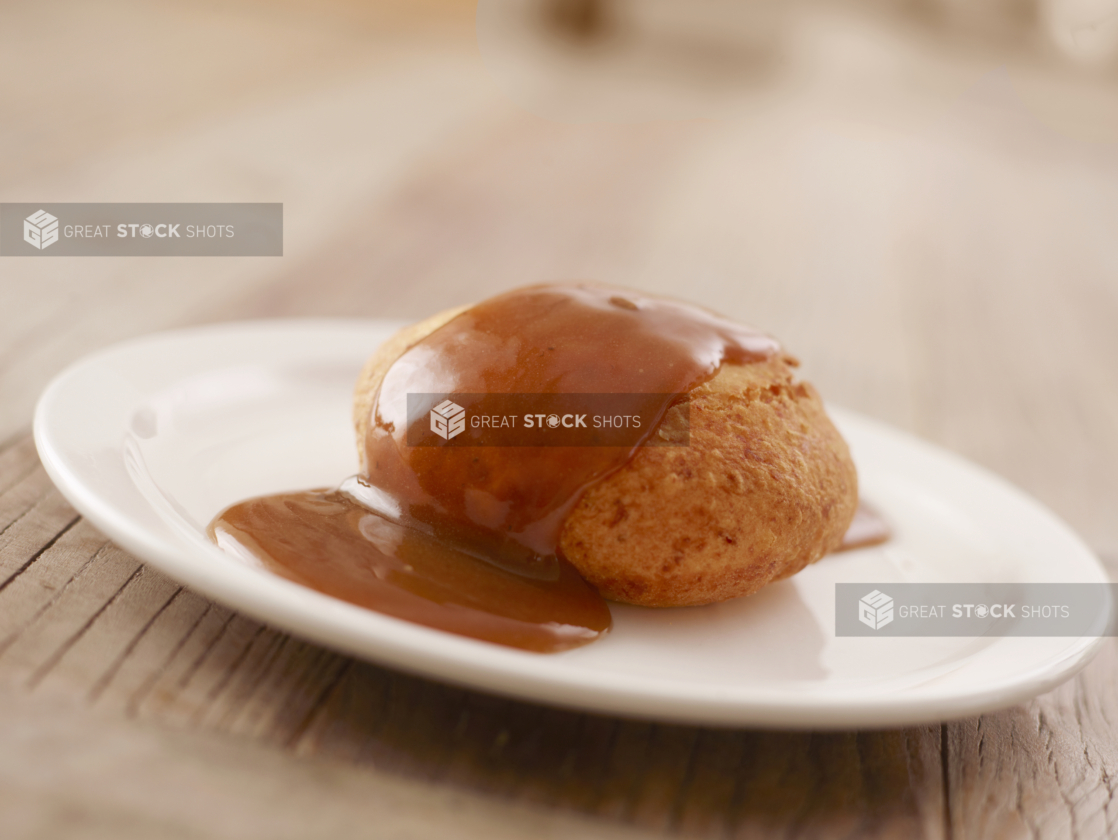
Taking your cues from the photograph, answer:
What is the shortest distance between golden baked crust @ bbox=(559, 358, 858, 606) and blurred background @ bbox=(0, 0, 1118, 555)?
1092 millimetres

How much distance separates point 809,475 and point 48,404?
116cm

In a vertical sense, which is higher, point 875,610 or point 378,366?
point 378,366

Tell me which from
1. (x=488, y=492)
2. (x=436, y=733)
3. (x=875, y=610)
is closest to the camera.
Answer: (x=436, y=733)

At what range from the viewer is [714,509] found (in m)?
1.44

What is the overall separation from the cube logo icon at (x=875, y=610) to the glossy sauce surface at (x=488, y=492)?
443 millimetres

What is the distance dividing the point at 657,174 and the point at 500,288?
2.40 m

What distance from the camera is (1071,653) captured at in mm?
1350

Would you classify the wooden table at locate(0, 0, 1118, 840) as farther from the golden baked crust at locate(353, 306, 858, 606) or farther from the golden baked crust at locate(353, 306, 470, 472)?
the golden baked crust at locate(353, 306, 470, 472)

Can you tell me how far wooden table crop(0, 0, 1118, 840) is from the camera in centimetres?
106

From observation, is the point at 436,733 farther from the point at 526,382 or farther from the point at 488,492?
the point at 526,382

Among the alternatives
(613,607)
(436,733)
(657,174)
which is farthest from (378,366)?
(657,174)

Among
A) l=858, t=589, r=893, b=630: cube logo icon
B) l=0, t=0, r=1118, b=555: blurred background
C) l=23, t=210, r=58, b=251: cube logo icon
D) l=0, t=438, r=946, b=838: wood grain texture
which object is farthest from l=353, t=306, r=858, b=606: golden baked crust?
l=23, t=210, r=58, b=251: cube logo icon

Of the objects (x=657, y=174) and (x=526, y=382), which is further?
(x=657, y=174)

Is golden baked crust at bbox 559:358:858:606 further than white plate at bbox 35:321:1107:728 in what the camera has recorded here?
Yes
